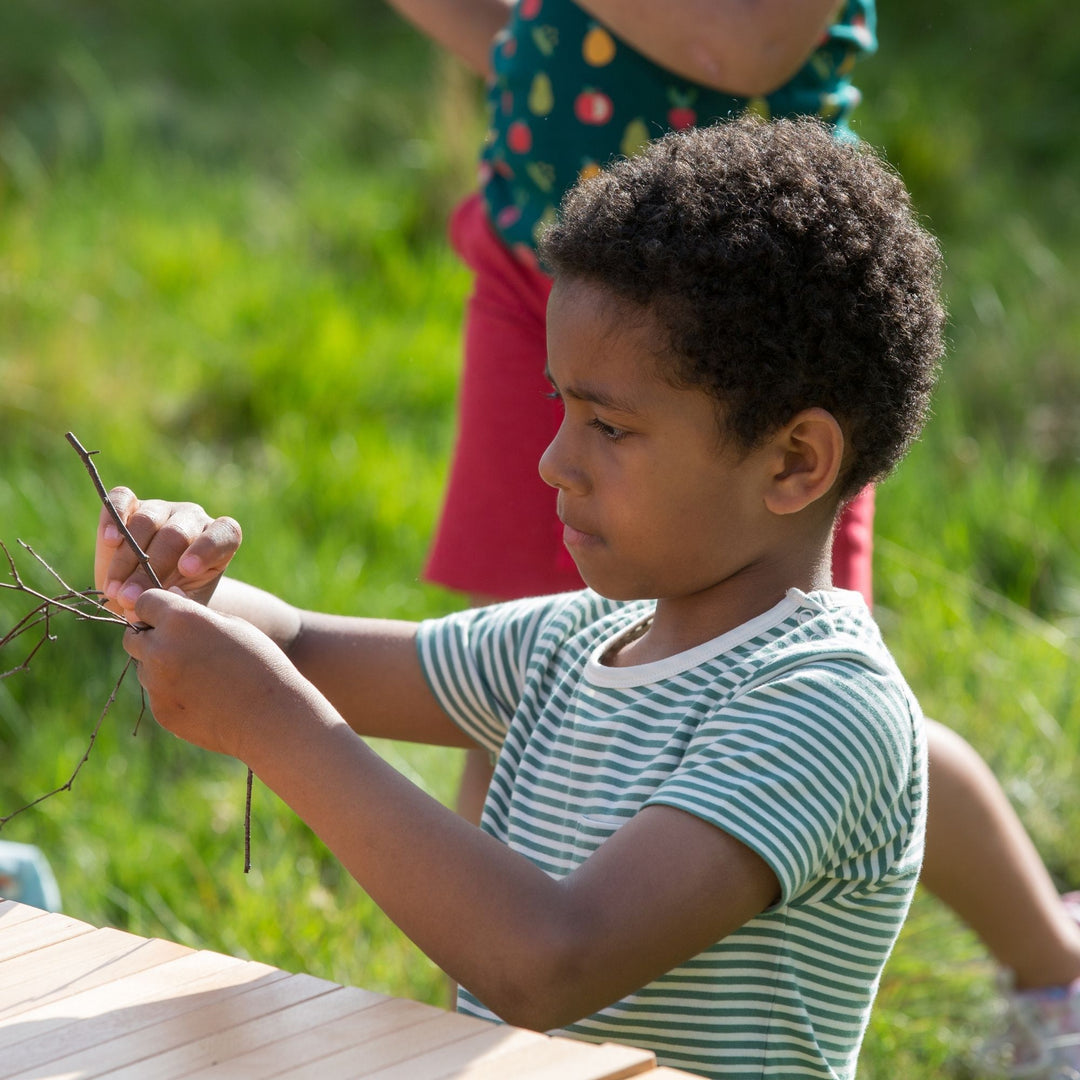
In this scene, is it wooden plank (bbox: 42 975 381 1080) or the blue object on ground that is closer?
wooden plank (bbox: 42 975 381 1080)

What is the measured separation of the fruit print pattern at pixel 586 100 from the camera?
214 cm

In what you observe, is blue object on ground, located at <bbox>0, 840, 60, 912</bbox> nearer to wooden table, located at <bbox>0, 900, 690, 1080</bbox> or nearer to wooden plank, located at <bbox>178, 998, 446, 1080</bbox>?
wooden table, located at <bbox>0, 900, 690, 1080</bbox>

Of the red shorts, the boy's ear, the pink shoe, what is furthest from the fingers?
the pink shoe

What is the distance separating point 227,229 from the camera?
5.59 m

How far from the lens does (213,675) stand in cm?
139

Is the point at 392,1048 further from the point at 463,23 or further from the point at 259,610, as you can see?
the point at 463,23

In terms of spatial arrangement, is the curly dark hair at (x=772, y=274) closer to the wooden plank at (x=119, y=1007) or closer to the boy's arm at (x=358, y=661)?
the boy's arm at (x=358, y=661)

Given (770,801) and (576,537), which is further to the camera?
(576,537)

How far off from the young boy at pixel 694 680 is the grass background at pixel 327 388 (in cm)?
95

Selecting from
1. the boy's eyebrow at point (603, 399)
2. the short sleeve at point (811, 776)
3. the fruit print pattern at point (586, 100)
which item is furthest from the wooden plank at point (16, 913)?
the fruit print pattern at point (586, 100)

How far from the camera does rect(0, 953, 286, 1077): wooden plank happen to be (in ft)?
3.90

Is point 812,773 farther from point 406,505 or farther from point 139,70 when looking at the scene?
point 139,70

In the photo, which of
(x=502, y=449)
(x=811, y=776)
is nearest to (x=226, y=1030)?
(x=811, y=776)

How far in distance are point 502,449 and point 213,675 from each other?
926 millimetres
